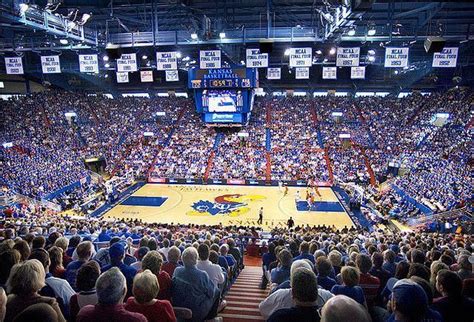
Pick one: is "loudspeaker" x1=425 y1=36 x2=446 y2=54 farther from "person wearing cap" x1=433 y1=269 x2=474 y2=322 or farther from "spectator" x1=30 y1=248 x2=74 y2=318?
"spectator" x1=30 y1=248 x2=74 y2=318

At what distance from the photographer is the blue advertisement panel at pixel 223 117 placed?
38.3 metres

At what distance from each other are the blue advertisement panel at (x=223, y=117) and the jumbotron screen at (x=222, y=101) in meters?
0.56

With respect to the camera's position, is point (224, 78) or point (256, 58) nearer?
point (256, 58)

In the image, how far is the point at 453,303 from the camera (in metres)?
3.63

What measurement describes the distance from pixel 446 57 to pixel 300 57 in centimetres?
787

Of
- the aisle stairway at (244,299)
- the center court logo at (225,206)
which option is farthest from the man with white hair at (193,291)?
the center court logo at (225,206)

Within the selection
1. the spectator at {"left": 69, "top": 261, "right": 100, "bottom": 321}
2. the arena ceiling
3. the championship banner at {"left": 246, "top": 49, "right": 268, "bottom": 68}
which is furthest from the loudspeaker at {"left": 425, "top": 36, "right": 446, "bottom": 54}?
the spectator at {"left": 69, "top": 261, "right": 100, "bottom": 321}

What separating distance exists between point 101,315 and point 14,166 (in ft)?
100

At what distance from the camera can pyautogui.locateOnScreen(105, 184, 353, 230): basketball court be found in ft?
75.4

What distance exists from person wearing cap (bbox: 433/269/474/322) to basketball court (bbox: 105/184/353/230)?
18.0 m

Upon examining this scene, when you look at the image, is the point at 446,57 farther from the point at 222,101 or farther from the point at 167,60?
the point at 222,101

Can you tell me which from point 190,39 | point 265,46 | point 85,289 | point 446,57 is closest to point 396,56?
point 446,57

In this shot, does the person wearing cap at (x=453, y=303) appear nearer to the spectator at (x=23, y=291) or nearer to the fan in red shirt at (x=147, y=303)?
the fan in red shirt at (x=147, y=303)

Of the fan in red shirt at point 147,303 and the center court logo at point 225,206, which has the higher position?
the fan in red shirt at point 147,303
